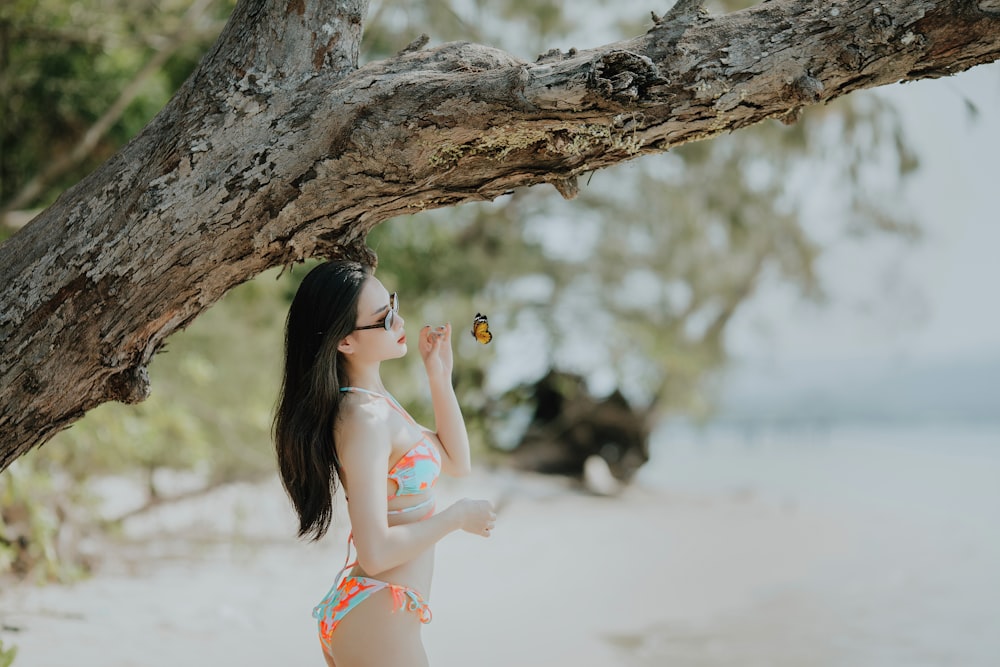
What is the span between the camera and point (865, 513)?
12.7m

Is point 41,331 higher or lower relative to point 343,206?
lower

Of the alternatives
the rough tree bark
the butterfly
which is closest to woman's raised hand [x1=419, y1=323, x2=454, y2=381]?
the butterfly

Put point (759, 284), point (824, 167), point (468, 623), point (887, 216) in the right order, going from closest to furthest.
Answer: point (468, 623), point (824, 167), point (887, 216), point (759, 284)

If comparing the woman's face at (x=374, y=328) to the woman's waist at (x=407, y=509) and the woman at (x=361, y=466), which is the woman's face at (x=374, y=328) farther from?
the woman's waist at (x=407, y=509)

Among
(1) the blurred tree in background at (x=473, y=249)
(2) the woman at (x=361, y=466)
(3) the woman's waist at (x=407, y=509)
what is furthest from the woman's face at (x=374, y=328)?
(1) the blurred tree in background at (x=473, y=249)

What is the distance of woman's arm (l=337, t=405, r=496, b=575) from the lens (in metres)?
2.16

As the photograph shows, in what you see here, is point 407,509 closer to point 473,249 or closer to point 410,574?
point 410,574

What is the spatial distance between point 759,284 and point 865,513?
10.9 feet

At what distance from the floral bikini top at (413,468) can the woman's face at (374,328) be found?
0.10 m

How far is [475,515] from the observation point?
2186 millimetres

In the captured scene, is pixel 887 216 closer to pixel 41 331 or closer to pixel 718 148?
pixel 718 148

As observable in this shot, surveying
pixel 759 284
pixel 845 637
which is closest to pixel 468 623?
pixel 845 637

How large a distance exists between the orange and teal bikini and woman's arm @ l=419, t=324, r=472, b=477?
18 cm

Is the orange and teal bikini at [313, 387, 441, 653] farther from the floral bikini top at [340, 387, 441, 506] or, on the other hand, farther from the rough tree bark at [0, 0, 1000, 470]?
the rough tree bark at [0, 0, 1000, 470]
